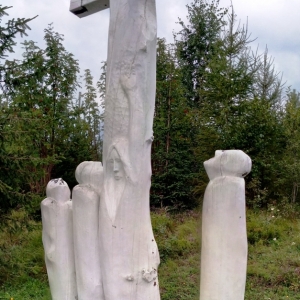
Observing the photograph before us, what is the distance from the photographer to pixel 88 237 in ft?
5.39

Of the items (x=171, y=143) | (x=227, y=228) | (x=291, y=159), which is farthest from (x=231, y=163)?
(x=171, y=143)

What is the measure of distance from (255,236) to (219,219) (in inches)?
207

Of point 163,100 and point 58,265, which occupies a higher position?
point 163,100

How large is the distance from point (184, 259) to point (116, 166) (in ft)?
15.3

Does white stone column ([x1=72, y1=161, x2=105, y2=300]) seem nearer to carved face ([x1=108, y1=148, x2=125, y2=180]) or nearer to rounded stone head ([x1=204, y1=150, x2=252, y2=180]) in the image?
carved face ([x1=108, y1=148, x2=125, y2=180])

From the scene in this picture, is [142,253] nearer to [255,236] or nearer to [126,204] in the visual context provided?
[126,204]

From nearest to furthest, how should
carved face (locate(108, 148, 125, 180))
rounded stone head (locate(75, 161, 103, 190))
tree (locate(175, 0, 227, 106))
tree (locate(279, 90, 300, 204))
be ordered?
carved face (locate(108, 148, 125, 180))
rounded stone head (locate(75, 161, 103, 190))
tree (locate(279, 90, 300, 204))
tree (locate(175, 0, 227, 106))

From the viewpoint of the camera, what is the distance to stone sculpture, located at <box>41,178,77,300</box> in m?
1.74

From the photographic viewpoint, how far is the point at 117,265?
155cm

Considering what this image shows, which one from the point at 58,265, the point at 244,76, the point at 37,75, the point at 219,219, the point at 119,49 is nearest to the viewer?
the point at 219,219

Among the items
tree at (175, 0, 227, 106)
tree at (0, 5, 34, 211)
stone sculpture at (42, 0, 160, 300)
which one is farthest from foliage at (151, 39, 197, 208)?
stone sculpture at (42, 0, 160, 300)

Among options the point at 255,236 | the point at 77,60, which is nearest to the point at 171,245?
the point at 255,236

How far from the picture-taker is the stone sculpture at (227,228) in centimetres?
145

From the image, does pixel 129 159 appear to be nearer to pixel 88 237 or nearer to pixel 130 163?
pixel 130 163
